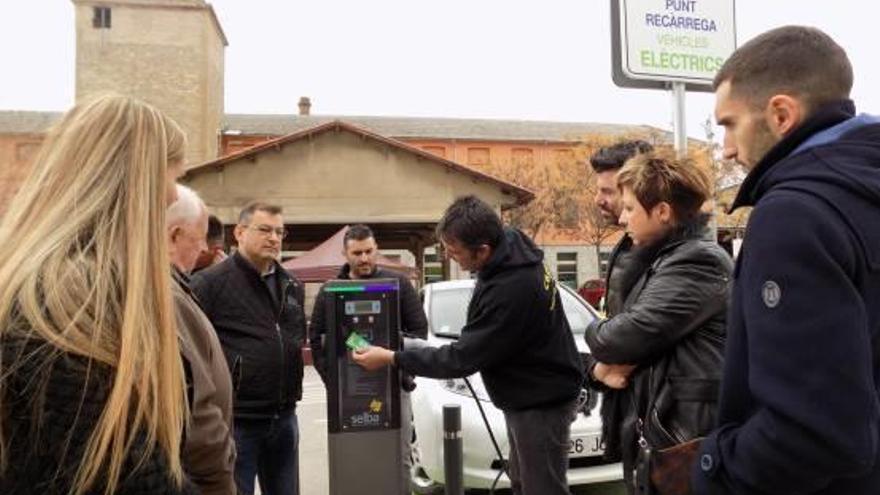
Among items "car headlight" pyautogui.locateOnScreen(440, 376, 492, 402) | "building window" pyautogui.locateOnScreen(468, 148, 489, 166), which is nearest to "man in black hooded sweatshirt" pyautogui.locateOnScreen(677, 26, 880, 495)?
"car headlight" pyautogui.locateOnScreen(440, 376, 492, 402)

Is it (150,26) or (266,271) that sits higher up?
(150,26)

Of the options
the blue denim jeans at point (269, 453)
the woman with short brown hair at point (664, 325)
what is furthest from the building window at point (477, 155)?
the woman with short brown hair at point (664, 325)

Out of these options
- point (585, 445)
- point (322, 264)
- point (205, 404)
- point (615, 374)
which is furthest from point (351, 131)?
point (205, 404)

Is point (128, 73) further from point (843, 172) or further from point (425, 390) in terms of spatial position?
point (843, 172)

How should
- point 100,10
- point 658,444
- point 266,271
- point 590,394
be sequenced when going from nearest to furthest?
point 658,444, point 266,271, point 590,394, point 100,10

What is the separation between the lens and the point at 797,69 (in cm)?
167

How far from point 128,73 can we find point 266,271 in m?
48.3

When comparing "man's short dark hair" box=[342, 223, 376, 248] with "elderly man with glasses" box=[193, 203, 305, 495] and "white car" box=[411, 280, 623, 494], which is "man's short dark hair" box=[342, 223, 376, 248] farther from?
Result: "elderly man with glasses" box=[193, 203, 305, 495]

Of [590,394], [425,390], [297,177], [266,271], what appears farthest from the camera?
[297,177]

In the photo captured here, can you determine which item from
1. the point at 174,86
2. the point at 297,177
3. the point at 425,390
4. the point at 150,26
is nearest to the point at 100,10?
the point at 150,26

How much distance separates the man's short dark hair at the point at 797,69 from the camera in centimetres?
167

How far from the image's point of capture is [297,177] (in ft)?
71.7

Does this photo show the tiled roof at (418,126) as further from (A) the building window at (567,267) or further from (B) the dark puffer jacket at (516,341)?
(B) the dark puffer jacket at (516,341)

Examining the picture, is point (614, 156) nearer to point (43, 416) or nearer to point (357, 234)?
point (357, 234)
